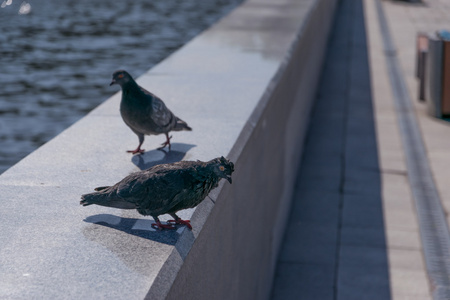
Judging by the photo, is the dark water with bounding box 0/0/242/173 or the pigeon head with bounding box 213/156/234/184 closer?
the pigeon head with bounding box 213/156/234/184

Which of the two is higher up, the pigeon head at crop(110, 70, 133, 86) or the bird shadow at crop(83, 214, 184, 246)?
the pigeon head at crop(110, 70, 133, 86)

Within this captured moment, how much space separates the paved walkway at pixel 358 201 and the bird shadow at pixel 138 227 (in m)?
3.18

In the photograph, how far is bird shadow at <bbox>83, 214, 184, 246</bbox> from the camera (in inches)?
126

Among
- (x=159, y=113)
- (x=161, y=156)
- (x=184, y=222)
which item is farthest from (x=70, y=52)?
(x=184, y=222)

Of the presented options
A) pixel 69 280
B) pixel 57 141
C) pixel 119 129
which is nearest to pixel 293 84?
pixel 119 129

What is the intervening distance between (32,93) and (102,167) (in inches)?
421

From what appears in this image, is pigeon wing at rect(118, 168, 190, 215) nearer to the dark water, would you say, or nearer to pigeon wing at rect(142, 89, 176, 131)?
pigeon wing at rect(142, 89, 176, 131)

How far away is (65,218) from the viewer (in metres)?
3.48

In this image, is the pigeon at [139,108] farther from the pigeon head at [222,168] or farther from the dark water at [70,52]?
the dark water at [70,52]

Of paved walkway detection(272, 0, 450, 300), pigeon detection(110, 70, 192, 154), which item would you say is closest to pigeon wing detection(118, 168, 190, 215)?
pigeon detection(110, 70, 192, 154)

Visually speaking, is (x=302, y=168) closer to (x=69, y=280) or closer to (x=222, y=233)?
(x=222, y=233)

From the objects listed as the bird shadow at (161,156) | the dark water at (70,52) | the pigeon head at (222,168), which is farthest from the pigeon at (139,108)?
the dark water at (70,52)

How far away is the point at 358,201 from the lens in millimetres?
8531

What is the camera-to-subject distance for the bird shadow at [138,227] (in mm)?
3211
